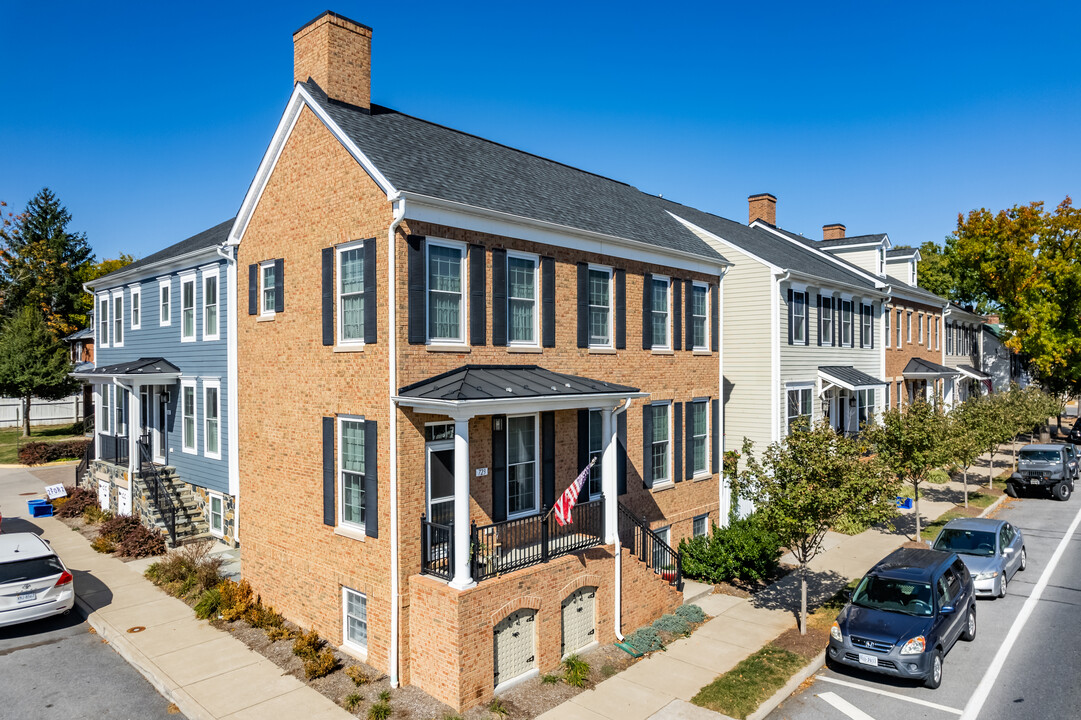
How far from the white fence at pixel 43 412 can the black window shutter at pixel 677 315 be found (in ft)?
160

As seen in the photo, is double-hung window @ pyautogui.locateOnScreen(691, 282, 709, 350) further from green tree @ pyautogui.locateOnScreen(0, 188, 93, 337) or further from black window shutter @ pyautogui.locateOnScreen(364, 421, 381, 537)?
green tree @ pyautogui.locateOnScreen(0, 188, 93, 337)

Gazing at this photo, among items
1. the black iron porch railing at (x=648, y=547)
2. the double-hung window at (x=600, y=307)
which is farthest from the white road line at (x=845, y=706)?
the double-hung window at (x=600, y=307)

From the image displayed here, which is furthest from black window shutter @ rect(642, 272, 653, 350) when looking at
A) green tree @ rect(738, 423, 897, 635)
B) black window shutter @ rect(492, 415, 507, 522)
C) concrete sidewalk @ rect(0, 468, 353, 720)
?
concrete sidewalk @ rect(0, 468, 353, 720)

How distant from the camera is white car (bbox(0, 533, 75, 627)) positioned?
1376cm

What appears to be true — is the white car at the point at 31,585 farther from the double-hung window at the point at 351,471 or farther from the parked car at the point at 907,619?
the parked car at the point at 907,619

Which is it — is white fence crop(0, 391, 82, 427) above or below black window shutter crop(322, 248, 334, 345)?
below

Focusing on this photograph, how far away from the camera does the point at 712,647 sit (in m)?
13.7

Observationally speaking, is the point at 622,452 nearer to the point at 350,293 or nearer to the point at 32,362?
the point at 350,293

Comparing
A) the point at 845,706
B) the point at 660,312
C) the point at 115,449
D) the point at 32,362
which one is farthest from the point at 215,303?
the point at 32,362

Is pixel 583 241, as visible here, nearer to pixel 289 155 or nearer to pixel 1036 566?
pixel 289 155

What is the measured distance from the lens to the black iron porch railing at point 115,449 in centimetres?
2238

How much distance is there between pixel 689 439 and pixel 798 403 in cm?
623

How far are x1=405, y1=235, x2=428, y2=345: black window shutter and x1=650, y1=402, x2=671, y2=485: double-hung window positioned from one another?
8083 mm

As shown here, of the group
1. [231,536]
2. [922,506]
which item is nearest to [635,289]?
[231,536]
